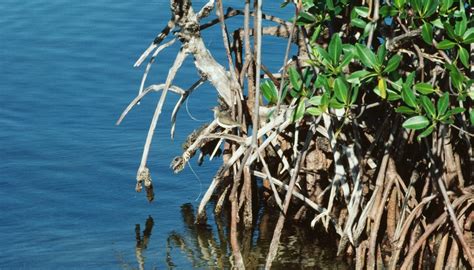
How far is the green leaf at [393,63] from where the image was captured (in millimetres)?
5342

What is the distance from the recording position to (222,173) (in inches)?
272

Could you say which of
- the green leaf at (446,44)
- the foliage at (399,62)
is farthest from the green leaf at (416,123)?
the green leaf at (446,44)

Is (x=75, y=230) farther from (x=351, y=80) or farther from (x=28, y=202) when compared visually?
(x=351, y=80)

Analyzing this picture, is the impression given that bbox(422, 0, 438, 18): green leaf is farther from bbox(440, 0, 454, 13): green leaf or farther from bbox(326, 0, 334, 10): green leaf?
bbox(326, 0, 334, 10): green leaf

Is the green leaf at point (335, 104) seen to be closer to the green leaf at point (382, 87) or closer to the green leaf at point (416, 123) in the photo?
the green leaf at point (382, 87)

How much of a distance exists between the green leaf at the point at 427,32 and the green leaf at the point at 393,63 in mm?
190

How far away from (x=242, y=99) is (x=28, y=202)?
2072 mm

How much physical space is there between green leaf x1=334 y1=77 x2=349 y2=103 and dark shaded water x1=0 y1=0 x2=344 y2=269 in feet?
6.02

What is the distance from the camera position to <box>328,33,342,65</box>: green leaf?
544 cm

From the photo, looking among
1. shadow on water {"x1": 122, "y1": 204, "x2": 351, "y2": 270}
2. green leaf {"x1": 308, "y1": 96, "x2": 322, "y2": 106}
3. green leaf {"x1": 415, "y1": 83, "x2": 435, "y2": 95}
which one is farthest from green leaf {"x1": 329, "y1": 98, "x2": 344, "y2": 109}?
shadow on water {"x1": 122, "y1": 204, "x2": 351, "y2": 270}

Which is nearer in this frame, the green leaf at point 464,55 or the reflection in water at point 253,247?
the green leaf at point 464,55

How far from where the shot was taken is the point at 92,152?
29.9 ft

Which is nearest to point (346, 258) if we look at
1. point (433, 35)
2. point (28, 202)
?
point (433, 35)

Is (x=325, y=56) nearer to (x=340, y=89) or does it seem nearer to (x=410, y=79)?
(x=340, y=89)
